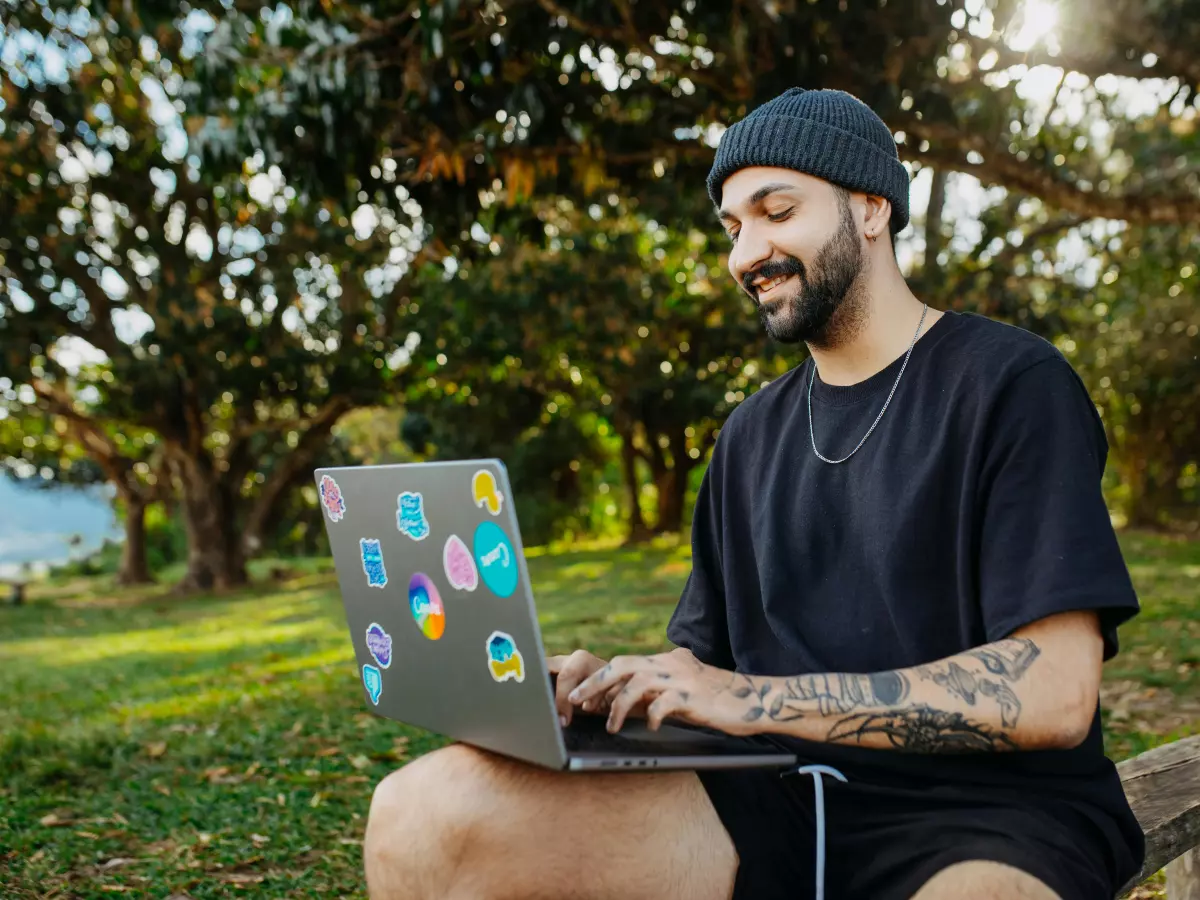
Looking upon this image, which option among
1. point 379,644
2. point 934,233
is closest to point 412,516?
point 379,644

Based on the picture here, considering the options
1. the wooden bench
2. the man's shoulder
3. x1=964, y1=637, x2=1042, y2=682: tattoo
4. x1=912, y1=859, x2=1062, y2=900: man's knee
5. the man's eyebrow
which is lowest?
the wooden bench

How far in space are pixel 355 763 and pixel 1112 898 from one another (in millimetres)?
3528

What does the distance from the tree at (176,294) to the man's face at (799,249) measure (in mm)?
12115

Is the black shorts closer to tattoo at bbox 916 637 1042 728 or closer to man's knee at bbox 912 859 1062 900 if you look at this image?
man's knee at bbox 912 859 1062 900

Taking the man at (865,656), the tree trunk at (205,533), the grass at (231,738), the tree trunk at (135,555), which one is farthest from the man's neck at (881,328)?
the tree trunk at (135,555)

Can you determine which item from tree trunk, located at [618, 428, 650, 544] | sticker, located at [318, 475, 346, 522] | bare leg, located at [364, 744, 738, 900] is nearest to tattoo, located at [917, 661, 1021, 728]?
bare leg, located at [364, 744, 738, 900]

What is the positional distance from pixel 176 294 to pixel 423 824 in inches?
563

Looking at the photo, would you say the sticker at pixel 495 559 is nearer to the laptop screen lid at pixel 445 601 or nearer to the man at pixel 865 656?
the laptop screen lid at pixel 445 601

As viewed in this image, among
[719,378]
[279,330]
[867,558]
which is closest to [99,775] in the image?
[867,558]

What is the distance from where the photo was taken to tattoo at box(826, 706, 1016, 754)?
1566mm

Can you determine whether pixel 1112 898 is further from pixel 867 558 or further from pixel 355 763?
pixel 355 763

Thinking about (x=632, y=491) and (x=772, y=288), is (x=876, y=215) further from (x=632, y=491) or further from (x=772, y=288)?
(x=632, y=491)

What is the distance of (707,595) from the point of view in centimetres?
219

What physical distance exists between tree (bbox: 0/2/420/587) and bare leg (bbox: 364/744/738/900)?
12.6 meters
